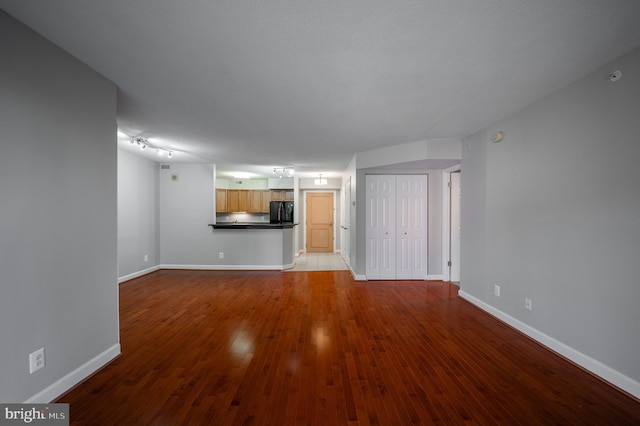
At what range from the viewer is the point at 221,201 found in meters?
7.93

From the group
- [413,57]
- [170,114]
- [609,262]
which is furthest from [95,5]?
[609,262]

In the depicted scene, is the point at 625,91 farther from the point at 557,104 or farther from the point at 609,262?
the point at 609,262

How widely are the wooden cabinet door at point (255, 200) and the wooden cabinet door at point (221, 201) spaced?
0.75 metres

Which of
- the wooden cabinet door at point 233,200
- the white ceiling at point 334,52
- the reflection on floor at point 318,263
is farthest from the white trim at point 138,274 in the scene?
the white ceiling at point 334,52

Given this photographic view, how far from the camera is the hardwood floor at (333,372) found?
1693 millimetres

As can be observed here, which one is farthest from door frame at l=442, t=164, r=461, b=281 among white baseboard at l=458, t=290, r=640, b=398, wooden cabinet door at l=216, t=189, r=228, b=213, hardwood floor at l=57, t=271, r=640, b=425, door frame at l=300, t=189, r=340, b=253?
wooden cabinet door at l=216, t=189, r=228, b=213

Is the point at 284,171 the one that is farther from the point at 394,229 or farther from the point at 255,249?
the point at 394,229

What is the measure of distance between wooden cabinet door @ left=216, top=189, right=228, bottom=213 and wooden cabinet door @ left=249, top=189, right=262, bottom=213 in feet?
2.47

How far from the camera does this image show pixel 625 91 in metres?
1.96

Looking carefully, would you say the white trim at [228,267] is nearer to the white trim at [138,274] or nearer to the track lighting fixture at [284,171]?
the white trim at [138,274]

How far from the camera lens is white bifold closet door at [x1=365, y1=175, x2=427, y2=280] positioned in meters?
5.15

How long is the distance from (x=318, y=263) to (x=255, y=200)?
2907mm

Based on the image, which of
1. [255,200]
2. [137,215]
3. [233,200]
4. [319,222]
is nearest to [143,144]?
[137,215]

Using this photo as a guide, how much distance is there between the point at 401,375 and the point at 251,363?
1293 millimetres
